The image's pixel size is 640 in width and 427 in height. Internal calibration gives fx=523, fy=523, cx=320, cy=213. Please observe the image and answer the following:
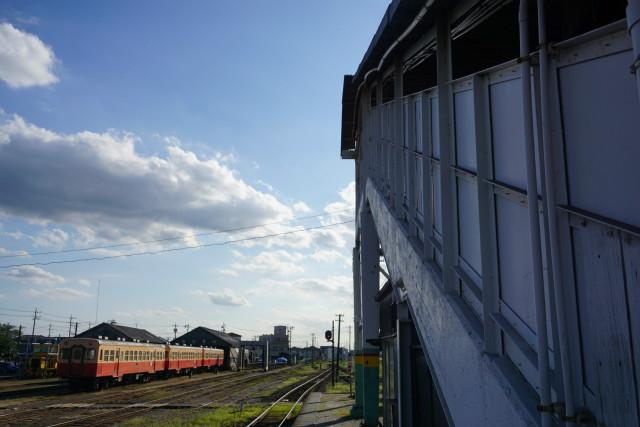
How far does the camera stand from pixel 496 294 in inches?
135

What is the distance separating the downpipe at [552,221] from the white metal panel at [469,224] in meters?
1.12

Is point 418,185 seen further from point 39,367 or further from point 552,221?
point 39,367

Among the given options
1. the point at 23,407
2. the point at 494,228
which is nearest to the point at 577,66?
the point at 494,228

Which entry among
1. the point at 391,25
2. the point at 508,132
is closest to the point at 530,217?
the point at 508,132

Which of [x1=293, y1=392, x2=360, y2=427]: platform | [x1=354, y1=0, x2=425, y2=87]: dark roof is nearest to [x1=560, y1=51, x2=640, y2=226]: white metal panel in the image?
[x1=354, y1=0, x2=425, y2=87]: dark roof

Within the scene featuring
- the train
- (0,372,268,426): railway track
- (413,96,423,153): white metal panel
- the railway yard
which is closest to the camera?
(413,96,423,153): white metal panel

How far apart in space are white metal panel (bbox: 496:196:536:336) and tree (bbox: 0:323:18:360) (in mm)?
67113

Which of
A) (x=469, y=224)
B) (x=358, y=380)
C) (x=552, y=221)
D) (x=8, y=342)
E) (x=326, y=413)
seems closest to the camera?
(x=552, y=221)

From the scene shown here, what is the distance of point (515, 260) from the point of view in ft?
10.6

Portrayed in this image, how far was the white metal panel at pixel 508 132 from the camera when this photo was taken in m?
3.27

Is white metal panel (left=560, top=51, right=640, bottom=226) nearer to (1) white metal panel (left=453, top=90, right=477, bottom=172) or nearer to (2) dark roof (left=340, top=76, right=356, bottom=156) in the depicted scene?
(1) white metal panel (left=453, top=90, right=477, bottom=172)

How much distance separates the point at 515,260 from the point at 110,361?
30105 mm

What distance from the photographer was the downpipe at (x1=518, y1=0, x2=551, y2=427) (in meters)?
2.54

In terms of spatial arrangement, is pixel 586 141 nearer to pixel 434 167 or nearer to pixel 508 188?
pixel 508 188
